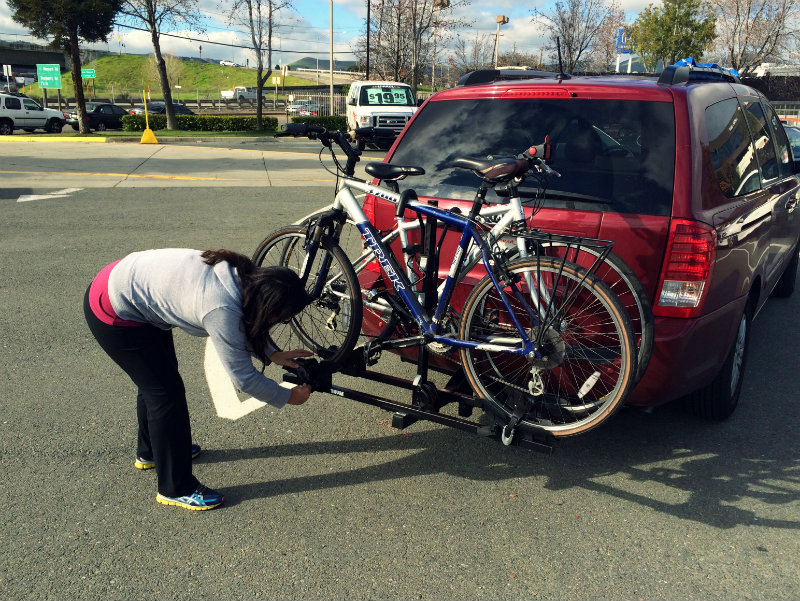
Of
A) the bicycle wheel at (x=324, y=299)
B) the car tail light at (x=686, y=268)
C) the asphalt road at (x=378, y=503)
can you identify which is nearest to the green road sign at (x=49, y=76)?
the asphalt road at (x=378, y=503)

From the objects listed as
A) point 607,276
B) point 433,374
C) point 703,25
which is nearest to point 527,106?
point 607,276

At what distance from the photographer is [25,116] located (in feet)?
107

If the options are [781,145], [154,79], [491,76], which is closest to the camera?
[491,76]

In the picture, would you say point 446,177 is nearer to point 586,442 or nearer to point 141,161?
point 586,442

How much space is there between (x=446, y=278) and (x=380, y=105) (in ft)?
72.4

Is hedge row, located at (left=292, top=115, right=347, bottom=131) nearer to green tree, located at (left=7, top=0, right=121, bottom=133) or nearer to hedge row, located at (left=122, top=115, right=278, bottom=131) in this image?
hedge row, located at (left=122, top=115, right=278, bottom=131)

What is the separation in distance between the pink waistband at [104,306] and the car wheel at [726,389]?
3.08m

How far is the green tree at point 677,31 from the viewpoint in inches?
1379

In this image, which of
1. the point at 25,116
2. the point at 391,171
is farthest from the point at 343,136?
the point at 25,116

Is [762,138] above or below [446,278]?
above

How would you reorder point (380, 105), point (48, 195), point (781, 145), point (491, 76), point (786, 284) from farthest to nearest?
1. point (380, 105)
2. point (48, 195)
3. point (786, 284)
4. point (781, 145)
5. point (491, 76)

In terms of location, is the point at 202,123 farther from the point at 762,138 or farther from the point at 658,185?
the point at 658,185

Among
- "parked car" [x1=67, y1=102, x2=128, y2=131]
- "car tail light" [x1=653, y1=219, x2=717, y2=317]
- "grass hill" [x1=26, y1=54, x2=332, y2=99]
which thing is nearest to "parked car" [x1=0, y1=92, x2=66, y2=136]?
"parked car" [x1=67, y1=102, x2=128, y2=131]

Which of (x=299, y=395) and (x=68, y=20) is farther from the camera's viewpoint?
(x=68, y=20)
